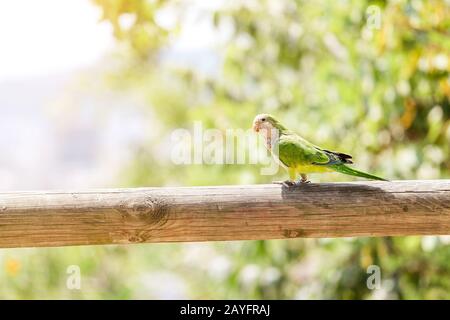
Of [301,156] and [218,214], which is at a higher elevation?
[301,156]

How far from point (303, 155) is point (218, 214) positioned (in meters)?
0.33

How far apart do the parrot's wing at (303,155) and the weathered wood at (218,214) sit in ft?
0.41

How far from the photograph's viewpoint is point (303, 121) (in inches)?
149

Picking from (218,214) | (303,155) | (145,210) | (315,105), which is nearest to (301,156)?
(303,155)

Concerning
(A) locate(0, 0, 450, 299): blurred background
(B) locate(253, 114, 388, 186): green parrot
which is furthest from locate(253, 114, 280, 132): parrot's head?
(A) locate(0, 0, 450, 299): blurred background

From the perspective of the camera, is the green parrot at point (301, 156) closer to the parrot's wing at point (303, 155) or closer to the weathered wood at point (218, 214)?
the parrot's wing at point (303, 155)

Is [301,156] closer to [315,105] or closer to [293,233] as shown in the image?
[293,233]

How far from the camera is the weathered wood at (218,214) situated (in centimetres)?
169

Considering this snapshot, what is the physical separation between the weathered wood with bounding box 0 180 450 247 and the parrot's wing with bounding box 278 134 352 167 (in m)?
0.13

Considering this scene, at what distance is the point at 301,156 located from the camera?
6.22 ft

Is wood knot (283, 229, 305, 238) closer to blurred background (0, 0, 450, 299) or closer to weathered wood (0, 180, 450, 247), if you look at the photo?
weathered wood (0, 180, 450, 247)

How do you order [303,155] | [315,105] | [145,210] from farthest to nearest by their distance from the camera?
[315,105]
[303,155]
[145,210]
